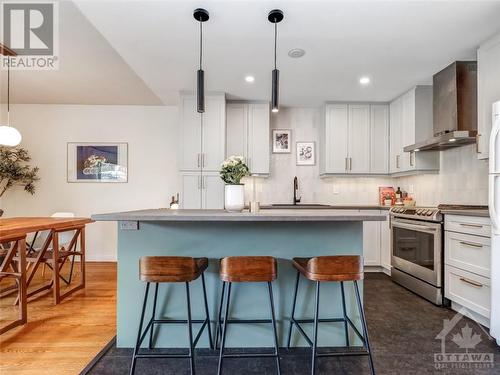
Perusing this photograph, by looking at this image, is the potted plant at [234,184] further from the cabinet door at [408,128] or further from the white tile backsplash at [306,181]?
the cabinet door at [408,128]

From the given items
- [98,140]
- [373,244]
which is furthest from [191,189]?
[373,244]

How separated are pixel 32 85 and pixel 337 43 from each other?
4.05m

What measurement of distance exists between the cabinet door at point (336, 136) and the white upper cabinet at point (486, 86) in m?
1.78

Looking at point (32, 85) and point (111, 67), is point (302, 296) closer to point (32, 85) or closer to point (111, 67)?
point (111, 67)

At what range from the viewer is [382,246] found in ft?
13.1

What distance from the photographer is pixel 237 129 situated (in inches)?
165

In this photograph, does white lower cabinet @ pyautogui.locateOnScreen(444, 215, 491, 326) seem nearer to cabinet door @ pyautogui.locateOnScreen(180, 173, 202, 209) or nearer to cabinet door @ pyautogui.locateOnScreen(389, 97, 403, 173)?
cabinet door @ pyautogui.locateOnScreen(389, 97, 403, 173)

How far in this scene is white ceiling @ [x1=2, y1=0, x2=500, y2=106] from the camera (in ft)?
6.94

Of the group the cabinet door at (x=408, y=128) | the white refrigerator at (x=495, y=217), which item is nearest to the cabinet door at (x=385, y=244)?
the cabinet door at (x=408, y=128)

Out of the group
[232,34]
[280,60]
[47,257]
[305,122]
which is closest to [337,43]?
[280,60]

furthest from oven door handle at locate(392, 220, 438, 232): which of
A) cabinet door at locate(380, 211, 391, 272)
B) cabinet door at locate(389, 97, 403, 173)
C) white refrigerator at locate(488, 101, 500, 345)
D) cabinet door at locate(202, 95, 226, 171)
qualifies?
cabinet door at locate(202, 95, 226, 171)

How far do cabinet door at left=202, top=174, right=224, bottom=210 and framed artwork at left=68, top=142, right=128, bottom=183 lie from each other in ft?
6.10

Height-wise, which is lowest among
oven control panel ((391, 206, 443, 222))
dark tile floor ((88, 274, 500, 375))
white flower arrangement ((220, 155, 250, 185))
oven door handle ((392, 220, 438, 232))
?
dark tile floor ((88, 274, 500, 375))

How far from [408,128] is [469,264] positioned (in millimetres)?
1972
